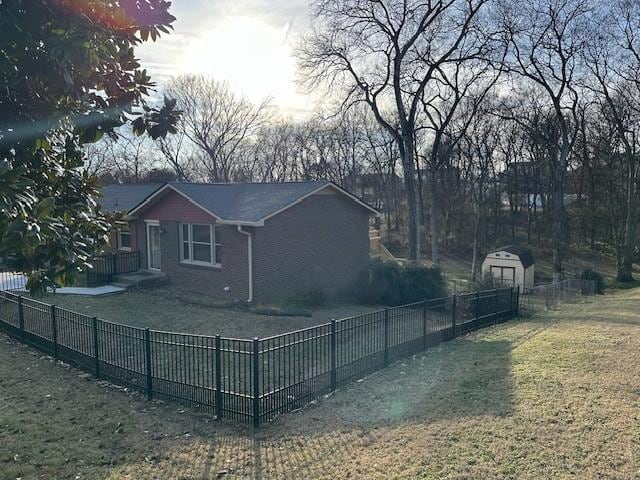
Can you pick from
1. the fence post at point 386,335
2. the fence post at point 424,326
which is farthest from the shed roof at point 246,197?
the fence post at point 386,335

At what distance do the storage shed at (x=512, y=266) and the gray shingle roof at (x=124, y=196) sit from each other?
20.8 m

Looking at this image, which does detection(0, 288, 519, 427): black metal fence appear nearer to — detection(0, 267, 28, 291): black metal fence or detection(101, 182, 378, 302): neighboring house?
detection(0, 267, 28, 291): black metal fence

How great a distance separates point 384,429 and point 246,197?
1515 cm

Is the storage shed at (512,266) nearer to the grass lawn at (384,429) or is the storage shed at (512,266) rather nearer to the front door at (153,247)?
the front door at (153,247)

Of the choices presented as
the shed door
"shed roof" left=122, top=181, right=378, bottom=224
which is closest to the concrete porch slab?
"shed roof" left=122, top=181, right=378, bottom=224

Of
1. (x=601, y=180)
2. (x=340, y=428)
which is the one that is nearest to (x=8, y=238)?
(x=340, y=428)

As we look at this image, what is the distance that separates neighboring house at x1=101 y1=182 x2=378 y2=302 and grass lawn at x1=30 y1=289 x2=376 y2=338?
1.48 meters

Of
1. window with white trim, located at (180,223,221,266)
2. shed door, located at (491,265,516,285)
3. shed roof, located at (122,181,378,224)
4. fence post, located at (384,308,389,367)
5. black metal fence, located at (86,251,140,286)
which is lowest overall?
shed door, located at (491,265,516,285)

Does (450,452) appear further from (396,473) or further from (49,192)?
(49,192)

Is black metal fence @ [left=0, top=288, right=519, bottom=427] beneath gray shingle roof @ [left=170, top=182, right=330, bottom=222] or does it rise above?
beneath

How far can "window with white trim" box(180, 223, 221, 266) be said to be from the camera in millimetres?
19734

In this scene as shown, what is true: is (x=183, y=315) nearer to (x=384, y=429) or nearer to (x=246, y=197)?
(x=246, y=197)

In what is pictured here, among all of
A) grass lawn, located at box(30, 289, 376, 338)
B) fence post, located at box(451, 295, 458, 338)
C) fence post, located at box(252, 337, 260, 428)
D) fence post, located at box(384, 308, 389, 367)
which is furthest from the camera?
grass lawn, located at box(30, 289, 376, 338)

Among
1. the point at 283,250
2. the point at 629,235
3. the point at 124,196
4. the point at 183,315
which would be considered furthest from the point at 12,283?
the point at 629,235
